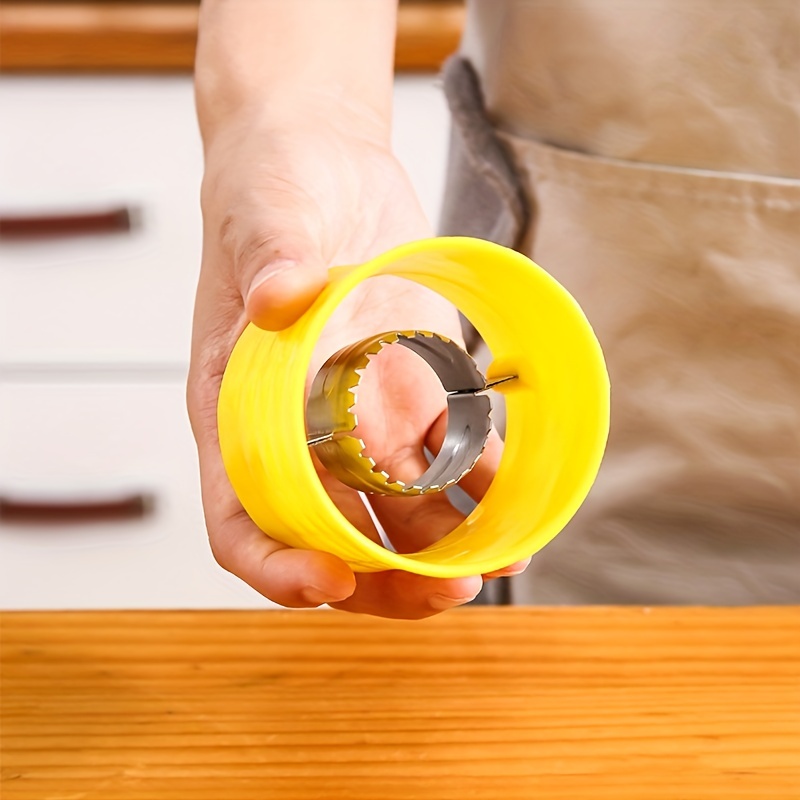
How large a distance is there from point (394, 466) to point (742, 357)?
8.6 inches

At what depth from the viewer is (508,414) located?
1.40 ft

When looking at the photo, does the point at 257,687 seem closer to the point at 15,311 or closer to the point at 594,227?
the point at 594,227

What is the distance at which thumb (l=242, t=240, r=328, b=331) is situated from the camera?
339mm

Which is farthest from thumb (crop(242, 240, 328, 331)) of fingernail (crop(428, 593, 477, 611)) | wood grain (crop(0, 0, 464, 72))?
wood grain (crop(0, 0, 464, 72))

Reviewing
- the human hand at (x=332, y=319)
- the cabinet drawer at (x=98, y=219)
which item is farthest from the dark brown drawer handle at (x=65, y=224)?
the human hand at (x=332, y=319)

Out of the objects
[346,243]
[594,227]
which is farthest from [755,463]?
[346,243]

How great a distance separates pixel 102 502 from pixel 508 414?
86cm

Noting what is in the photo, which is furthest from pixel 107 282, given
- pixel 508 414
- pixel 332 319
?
pixel 508 414

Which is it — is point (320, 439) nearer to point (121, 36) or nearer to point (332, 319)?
point (332, 319)

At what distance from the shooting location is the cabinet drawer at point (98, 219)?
1026 millimetres

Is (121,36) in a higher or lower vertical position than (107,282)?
higher

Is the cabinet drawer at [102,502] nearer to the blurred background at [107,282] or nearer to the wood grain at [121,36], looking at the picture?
the blurred background at [107,282]

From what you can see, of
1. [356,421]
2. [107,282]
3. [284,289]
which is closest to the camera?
[284,289]

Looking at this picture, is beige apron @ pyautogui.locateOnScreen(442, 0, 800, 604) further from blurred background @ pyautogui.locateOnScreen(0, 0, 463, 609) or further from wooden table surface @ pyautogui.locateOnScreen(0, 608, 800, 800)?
blurred background @ pyautogui.locateOnScreen(0, 0, 463, 609)
